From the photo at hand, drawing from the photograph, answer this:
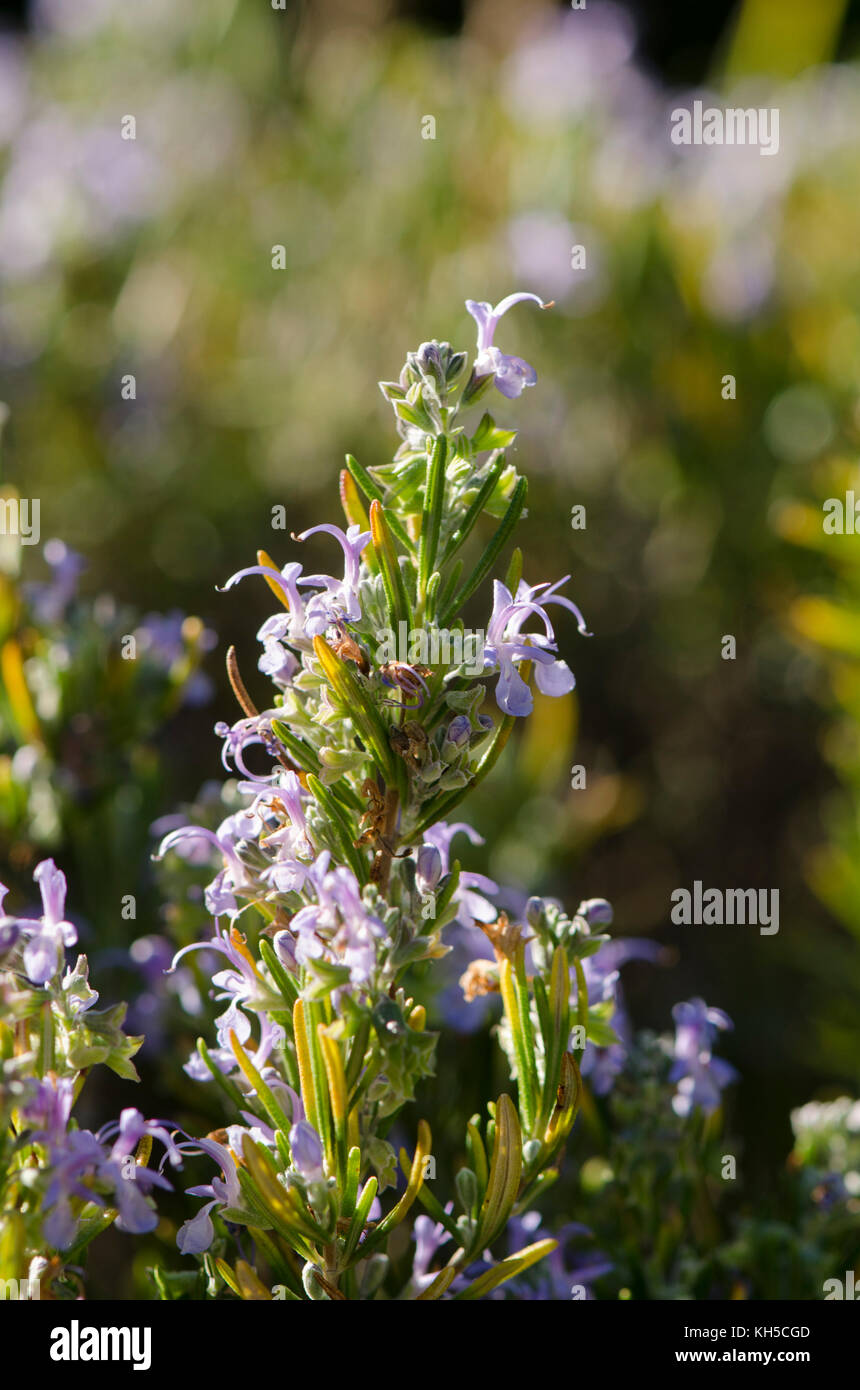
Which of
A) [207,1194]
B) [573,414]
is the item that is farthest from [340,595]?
[573,414]

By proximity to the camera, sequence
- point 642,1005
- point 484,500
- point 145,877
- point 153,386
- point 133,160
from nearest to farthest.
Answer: point 484,500
point 145,877
point 642,1005
point 153,386
point 133,160

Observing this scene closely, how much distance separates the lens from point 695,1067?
0.79 metres

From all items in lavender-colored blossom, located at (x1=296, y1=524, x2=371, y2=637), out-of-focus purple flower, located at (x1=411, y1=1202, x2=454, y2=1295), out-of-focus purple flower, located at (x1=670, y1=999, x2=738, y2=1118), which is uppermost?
lavender-colored blossom, located at (x1=296, y1=524, x2=371, y2=637)

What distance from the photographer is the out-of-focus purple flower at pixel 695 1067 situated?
2.54ft

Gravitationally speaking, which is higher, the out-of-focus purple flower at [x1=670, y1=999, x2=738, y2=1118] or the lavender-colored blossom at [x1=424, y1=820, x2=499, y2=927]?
the lavender-colored blossom at [x1=424, y1=820, x2=499, y2=927]

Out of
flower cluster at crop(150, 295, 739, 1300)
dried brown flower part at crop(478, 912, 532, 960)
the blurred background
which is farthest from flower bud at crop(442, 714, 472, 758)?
the blurred background

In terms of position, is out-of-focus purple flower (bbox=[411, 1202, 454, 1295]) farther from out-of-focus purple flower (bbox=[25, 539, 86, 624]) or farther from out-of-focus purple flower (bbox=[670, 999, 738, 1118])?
out-of-focus purple flower (bbox=[25, 539, 86, 624])

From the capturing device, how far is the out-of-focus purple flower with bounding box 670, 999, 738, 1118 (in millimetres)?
775

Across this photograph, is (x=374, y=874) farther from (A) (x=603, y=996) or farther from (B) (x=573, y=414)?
(B) (x=573, y=414)

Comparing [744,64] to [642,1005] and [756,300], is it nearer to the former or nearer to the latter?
[756,300]

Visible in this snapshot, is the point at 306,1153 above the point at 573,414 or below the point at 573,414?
below

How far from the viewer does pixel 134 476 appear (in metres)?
2.10

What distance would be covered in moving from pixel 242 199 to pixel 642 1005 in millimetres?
1683
